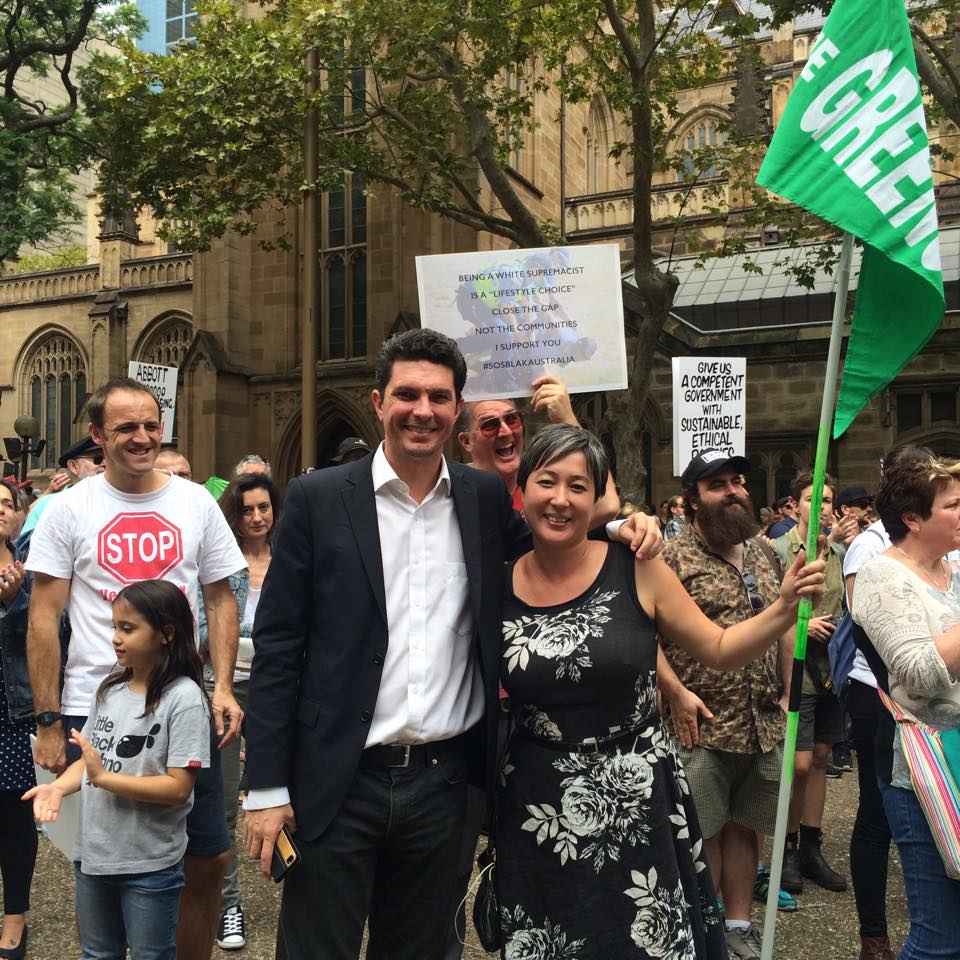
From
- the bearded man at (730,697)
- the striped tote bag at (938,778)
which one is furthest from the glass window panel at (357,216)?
the striped tote bag at (938,778)

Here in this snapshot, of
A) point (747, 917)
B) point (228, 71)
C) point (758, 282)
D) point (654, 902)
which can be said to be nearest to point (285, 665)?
point (654, 902)

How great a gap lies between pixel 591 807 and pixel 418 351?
1199 millimetres

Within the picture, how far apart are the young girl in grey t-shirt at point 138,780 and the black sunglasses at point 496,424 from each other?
3.93ft

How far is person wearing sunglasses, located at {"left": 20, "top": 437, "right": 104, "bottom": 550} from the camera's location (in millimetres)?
4793

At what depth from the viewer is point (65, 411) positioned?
33.0m

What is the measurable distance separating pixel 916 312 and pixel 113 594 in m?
2.66

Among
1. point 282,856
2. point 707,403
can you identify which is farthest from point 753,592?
point 707,403

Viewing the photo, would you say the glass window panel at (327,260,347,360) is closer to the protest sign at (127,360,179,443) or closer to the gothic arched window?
the protest sign at (127,360,179,443)

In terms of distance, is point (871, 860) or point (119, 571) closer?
point (119, 571)

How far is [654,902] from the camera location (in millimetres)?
2617

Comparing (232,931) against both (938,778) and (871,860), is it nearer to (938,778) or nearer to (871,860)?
(871,860)

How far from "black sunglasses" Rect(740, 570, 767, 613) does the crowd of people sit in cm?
78

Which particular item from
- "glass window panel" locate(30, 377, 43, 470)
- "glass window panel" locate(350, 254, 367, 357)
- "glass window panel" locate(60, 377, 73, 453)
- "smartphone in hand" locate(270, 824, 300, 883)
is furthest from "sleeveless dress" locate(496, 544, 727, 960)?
"glass window panel" locate(30, 377, 43, 470)

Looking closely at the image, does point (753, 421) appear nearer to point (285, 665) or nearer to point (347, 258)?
point (347, 258)
